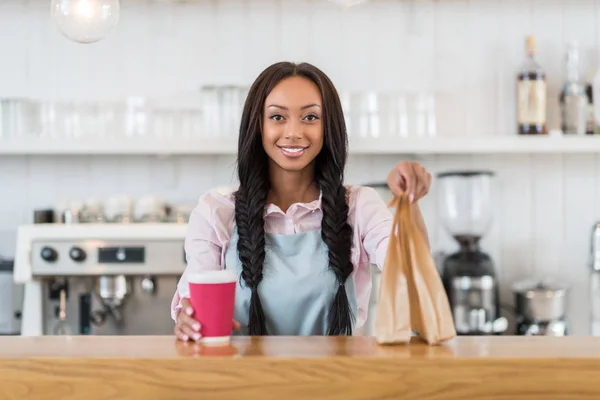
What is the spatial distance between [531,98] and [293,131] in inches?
73.4

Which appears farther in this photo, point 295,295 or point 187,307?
point 295,295

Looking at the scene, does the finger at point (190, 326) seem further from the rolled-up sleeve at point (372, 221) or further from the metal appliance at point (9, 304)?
the metal appliance at point (9, 304)

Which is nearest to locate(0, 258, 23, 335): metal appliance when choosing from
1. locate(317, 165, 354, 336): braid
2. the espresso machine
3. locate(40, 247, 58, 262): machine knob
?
locate(40, 247, 58, 262): machine knob

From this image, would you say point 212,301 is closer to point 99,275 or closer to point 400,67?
point 99,275

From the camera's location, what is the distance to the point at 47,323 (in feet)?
9.47

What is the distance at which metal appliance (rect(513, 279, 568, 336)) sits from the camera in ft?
9.35

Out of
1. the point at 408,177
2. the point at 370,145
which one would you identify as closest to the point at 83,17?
the point at 408,177

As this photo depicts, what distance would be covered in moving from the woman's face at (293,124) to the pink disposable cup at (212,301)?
35cm

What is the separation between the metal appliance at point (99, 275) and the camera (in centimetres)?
286

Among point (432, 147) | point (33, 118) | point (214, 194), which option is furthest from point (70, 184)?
point (214, 194)

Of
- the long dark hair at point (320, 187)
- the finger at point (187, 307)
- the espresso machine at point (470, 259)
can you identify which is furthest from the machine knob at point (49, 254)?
the finger at point (187, 307)

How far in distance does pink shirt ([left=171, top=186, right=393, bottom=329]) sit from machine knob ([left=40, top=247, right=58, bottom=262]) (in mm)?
1381

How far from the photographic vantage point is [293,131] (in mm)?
1517

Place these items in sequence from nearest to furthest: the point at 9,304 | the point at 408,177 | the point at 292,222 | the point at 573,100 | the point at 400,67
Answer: the point at 408,177 < the point at 292,222 < the point at 9,304 < the point at 573,100 < the point at 400,67
